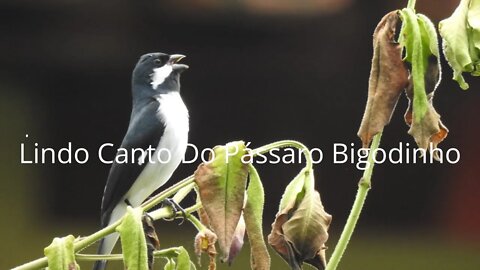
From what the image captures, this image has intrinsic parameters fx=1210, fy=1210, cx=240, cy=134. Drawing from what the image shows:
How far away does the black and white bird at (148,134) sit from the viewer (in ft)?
4.18

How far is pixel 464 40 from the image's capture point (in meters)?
0.65

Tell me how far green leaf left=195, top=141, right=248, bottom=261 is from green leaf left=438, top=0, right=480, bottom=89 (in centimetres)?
12

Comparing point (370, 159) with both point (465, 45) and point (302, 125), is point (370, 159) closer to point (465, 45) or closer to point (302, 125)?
point (465, 45)

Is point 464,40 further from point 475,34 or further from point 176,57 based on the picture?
point 176,57

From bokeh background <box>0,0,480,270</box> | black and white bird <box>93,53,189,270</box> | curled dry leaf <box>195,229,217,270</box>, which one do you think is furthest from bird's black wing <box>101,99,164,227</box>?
bokeh background <box>0,0,480,270</box>

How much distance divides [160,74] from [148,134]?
0.09 meters

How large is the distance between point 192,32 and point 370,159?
2472 mm

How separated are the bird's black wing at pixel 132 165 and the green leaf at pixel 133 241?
0.60m

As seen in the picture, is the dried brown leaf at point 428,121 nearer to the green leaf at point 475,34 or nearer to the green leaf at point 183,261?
the green leaf at point 475,34

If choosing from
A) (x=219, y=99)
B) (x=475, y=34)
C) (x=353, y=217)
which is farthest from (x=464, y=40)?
(x=219, y=99)

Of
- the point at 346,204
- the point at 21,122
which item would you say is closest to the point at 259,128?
the point at 346,204

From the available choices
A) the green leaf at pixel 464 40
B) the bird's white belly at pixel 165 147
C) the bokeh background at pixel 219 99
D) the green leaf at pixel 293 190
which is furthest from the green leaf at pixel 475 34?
the bokeh background at pixel 219 99

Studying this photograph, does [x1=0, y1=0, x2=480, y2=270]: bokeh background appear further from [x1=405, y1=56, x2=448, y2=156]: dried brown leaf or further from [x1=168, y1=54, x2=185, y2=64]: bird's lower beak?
[x1=405, y1=56, x2=448, y2=156]: dried brown leaf

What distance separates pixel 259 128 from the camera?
134 inches
